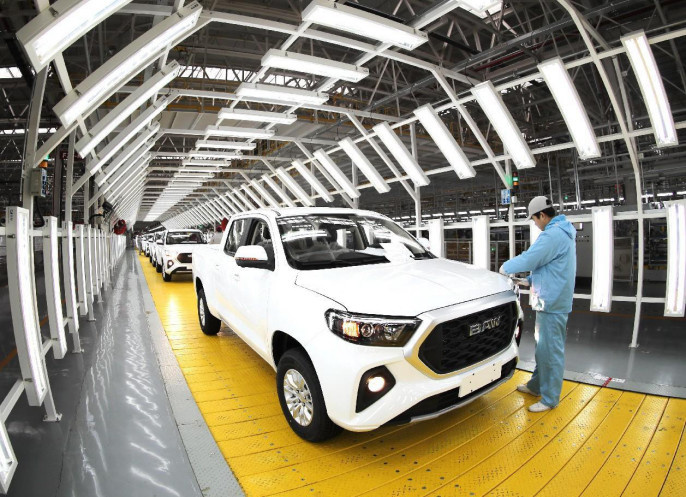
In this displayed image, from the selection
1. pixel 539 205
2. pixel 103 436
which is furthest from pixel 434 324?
pixel 103 436

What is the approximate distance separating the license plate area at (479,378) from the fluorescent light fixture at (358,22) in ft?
14.0

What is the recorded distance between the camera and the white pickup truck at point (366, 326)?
7.51 feet

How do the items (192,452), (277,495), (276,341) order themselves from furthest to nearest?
1. (276,341)
2. (192,452)
3. (277,495)

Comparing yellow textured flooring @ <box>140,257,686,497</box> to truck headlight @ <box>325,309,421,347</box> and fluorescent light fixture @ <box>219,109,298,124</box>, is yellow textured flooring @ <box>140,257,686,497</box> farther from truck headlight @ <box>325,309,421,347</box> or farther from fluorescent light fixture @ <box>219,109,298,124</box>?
fluorescent light fixture @ <box>219,109,298,124</box>

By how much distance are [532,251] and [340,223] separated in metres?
1.71

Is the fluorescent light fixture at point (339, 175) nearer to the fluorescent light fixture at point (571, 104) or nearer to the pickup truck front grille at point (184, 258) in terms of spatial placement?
the pickup truck front grille at point (184, 258)

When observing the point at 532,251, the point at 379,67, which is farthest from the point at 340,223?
the point at 379,67

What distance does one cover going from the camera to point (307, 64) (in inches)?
234

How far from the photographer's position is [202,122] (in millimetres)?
12555

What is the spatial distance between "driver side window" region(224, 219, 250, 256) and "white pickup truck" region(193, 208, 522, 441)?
0.72 metres

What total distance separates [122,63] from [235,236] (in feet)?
7.88

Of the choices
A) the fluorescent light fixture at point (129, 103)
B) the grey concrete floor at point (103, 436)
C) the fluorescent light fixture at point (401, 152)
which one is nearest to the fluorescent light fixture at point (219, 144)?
the fluorescent light fixture at point (129, 103)

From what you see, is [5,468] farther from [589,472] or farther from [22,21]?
[22,21]

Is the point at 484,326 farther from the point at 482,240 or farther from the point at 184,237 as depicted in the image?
the point at 184,237
